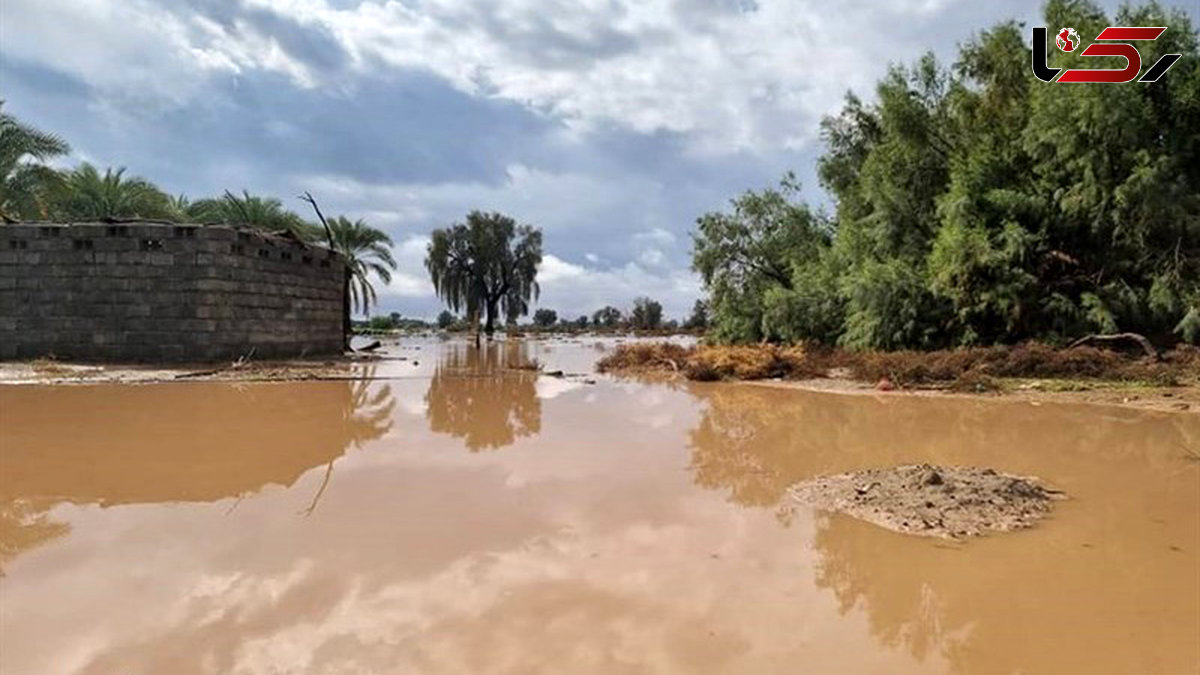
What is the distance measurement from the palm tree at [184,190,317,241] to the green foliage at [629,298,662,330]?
40.3 m

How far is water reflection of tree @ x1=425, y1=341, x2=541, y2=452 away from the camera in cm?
861

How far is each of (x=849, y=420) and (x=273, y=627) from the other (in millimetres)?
8257

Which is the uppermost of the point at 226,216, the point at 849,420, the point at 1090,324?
the point at 226,216

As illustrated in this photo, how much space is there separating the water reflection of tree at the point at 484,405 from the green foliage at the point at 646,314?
4888 centimetres

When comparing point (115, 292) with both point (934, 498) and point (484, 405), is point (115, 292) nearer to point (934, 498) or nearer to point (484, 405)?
point (484, 405)

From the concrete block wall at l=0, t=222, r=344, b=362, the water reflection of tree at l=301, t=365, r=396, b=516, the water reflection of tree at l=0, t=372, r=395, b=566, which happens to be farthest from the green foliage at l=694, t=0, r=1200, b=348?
the concrete block wall at l=0, t=222, r=344, b=362

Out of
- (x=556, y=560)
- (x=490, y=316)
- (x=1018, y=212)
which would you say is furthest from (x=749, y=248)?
(x=490, y=316)

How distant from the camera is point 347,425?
28.9 ft

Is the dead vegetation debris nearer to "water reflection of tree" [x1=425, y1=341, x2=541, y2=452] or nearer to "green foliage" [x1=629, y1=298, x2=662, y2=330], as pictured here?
"water reflection of tree" [x1=425, y1=341, x2=541, y2=452]

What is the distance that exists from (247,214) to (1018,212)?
27791mm

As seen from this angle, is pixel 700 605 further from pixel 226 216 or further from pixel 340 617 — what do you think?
pixel 226 216

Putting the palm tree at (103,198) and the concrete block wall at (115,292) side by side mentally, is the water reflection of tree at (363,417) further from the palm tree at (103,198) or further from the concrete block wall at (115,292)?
the palm tree at (103,198)

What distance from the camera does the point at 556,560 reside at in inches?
155

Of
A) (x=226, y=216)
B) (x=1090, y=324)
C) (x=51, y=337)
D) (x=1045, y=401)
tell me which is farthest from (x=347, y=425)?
(x=226, y=216)
